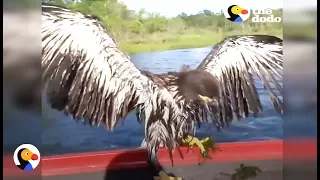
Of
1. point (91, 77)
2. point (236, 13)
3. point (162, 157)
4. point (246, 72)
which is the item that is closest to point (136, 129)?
point (162, 157)

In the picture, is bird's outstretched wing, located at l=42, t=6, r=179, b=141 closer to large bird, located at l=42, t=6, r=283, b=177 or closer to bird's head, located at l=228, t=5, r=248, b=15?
large bird, located at l=42, t=6, r=283, b=177

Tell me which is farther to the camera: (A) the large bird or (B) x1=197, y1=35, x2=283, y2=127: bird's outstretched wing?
(B) x1=197, y1=35, x2=283, y2=127: bird's outstretched wing

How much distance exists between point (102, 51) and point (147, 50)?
0.22 m

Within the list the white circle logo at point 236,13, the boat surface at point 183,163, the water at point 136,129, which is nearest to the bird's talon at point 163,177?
the boat surface at point 183,163

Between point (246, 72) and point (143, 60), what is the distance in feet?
1.69

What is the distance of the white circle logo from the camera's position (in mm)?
2688

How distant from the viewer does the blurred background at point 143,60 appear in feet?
8.48

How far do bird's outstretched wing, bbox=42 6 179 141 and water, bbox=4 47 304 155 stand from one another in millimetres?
44

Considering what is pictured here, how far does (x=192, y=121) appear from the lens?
8.91 feet

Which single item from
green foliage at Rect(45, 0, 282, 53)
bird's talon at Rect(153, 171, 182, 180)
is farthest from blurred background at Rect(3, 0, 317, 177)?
bird's talon at Rect(153, 171, 182, 180)

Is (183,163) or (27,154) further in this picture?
(183,163)

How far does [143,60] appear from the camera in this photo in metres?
2.66

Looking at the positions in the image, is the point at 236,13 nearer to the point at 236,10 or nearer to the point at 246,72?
the point at 236,10

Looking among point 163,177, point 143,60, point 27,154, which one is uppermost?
point 143,60
